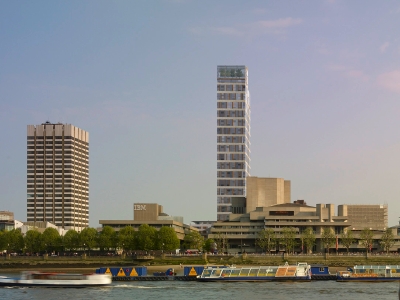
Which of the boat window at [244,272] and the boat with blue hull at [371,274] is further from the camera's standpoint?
the boat window at [244,272]

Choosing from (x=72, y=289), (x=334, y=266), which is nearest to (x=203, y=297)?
(x=72, y=289)

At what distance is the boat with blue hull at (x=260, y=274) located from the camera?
140 meters

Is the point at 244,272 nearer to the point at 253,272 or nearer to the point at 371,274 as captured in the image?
the point at 253,272

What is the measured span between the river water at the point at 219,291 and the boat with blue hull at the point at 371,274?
369 cm

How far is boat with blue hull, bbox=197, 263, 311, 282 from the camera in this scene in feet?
459

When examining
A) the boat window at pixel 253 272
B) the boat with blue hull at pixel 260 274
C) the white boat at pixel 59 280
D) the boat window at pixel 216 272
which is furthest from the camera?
the boat window at pixel 253 272

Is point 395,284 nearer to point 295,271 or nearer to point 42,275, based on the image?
point 295,271

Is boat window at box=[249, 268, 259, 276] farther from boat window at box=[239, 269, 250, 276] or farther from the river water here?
the river water

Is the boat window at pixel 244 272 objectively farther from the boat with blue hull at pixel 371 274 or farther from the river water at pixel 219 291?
the boat with blue hull at pixel 371 274

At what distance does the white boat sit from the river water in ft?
9.02

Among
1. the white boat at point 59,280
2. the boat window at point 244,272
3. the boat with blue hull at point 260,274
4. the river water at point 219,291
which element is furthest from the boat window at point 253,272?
the white boat at point 59,280

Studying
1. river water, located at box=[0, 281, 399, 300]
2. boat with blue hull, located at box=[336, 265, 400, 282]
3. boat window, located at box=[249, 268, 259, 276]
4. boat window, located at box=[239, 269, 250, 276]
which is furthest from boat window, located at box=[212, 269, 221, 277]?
boat with blue hull, located at box=[336, 265, 400, 282]

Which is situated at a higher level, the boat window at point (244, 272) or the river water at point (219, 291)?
the boat window at point (244, 272)

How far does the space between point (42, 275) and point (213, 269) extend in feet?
108
